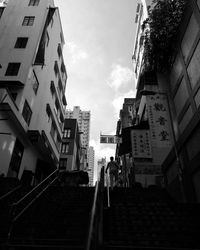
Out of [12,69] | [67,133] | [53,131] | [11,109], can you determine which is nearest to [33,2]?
[12,69]

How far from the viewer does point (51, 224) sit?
6605 millimetres

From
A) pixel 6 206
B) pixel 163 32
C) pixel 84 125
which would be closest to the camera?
pixel 6 206

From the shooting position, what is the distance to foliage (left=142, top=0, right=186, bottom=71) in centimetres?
1800

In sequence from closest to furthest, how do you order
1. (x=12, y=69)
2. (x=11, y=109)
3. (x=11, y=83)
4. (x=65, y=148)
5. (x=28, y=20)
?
(x=11, y=109), (x=11, y=83), (x=12, y=69), (x=28, y=20), (x=65, y=148)

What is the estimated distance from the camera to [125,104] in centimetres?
4084

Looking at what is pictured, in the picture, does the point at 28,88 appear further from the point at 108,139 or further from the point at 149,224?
the point at 149,224

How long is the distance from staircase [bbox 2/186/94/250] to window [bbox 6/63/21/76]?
595 inches

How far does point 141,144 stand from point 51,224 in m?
11.8

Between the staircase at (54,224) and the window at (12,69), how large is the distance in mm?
15107

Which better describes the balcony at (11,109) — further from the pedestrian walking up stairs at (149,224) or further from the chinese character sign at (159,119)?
the pedestrian walking up stairs at (149,224)

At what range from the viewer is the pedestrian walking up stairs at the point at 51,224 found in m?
5.41

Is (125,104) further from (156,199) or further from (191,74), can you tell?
(156,199)

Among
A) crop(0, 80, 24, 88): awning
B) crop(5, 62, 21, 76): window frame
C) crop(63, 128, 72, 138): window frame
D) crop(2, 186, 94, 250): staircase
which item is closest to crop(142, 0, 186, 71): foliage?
crop(0, 80, 24, 88): awning

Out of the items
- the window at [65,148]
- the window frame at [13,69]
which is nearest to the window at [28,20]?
the window frame at [13,69]
